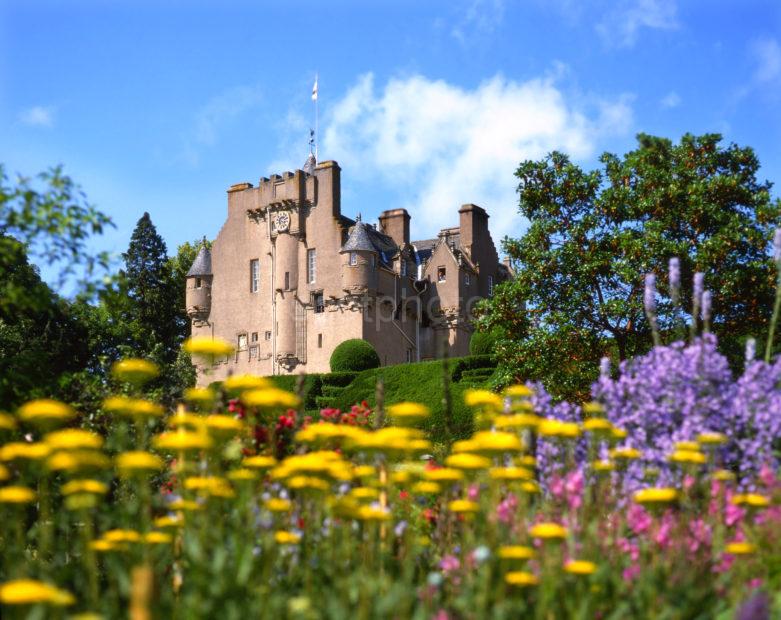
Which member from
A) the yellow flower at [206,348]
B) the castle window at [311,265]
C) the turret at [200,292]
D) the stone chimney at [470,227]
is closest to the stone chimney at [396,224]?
the stone chimney at [470,227]

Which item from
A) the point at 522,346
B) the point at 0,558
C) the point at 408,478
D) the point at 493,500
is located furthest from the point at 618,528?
the point at 522,346

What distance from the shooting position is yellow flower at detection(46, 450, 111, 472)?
4.77m

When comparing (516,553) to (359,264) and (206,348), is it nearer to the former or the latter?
(206,348)

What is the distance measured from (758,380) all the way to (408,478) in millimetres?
3414

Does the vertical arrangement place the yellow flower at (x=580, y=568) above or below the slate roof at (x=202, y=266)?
below

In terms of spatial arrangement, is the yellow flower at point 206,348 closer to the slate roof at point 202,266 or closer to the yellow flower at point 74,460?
the yellow flower at point 74,460

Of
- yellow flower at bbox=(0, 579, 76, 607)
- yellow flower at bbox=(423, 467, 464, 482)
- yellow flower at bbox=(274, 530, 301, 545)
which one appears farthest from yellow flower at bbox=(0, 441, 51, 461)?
yellow flower at bbox=(423, 467, 464, 482)

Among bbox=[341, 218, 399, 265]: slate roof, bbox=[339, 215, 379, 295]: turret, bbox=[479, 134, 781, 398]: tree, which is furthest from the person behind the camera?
bbox=[341, 218, 399, 265]: slate roof

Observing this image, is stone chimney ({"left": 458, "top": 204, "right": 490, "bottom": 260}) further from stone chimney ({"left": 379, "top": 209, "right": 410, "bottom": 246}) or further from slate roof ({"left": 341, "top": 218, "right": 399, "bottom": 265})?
slate roof ({"left": 341, "top": 218, "right": 399, "bottom": 265})

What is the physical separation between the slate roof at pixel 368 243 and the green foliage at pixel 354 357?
532cm

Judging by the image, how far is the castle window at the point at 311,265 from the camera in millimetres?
47316

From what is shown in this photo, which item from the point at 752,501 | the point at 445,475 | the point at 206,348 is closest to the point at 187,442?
the point at 206,348

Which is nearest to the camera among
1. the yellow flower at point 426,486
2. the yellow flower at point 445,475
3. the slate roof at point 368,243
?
the yellow flower at point 445,475

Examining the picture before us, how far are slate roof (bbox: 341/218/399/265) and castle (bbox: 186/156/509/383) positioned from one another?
0.06 metres
